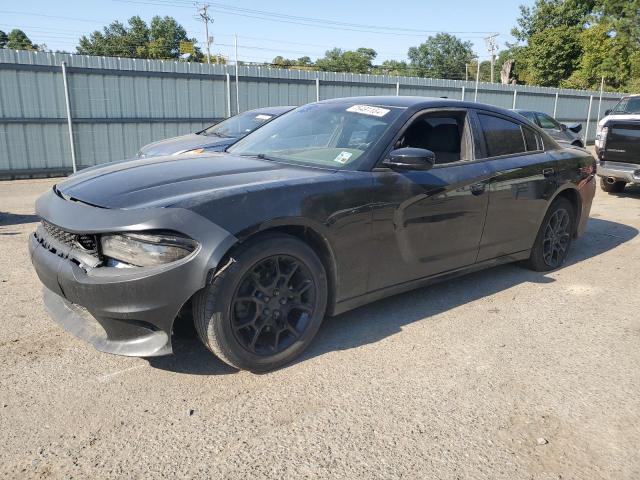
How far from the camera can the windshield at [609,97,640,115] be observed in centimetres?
970

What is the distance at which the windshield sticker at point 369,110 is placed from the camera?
158 inches

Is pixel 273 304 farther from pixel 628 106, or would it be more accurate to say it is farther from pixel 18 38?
pixel 18 38

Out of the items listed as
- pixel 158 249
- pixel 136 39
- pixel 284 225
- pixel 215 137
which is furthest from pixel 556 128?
pixel 136 39

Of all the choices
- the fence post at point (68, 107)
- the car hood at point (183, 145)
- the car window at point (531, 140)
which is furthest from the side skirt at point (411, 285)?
the fence post at point (68, 107)

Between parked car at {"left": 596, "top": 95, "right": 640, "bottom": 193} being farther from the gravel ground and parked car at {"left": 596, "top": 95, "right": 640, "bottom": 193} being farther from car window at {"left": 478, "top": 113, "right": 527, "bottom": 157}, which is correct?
the gravel ground

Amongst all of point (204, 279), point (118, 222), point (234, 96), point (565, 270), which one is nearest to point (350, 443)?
point (204, 279)

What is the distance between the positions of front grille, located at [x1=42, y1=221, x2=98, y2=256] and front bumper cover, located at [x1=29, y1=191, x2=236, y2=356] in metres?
0.06

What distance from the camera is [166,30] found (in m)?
94.3

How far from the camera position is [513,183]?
4.60 m

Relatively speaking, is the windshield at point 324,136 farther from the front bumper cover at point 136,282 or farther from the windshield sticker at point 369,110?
the front bumper cover at point 136,282

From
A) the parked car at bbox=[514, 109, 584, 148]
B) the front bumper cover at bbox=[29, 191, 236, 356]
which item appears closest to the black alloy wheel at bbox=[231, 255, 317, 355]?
the front bumper cover at bbox=[29, 191, 236, 356]

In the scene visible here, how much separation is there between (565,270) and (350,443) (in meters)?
3.80

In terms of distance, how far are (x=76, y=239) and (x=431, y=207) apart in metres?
2.34

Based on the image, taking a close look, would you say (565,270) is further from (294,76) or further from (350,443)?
(294,76)
